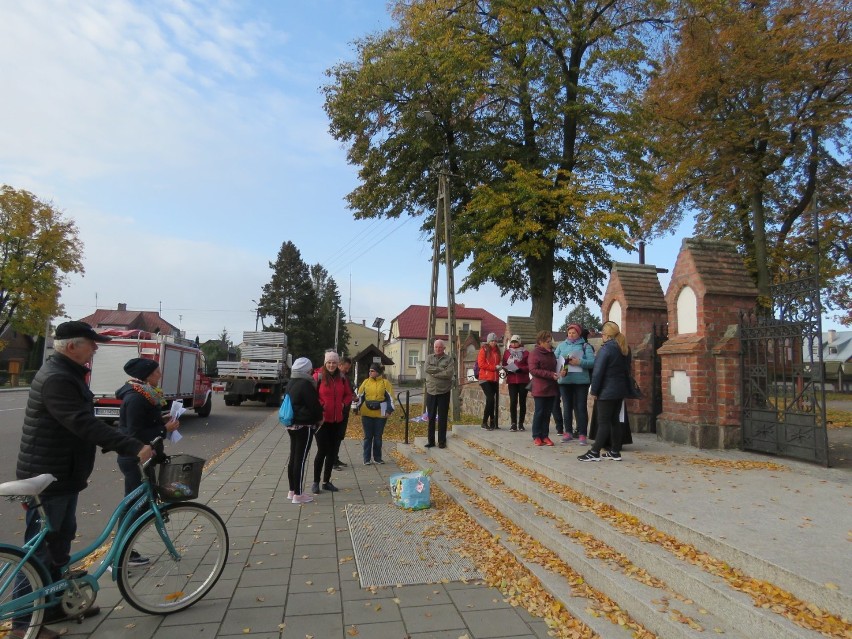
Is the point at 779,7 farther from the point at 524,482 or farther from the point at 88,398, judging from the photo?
the point at 88,398

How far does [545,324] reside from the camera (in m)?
18.8

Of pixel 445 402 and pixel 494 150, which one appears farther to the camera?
pixel 494 150

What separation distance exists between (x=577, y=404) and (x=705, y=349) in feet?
6.01

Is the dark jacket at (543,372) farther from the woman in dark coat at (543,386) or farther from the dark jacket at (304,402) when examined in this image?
the dark jacket at (304,402)

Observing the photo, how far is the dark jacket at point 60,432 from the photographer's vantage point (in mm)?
3369

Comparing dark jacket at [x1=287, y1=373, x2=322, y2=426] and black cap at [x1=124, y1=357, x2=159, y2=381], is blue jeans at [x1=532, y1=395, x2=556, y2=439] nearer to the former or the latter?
dark jacket at [x1=287, y1=373, x2=322, y2=426]

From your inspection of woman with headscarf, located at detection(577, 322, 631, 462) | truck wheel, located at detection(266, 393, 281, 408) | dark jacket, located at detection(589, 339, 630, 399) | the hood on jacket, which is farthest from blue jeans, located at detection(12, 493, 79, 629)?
truck wheel, located at detection(266, 393, 281, 408)

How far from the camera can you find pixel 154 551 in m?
3.81

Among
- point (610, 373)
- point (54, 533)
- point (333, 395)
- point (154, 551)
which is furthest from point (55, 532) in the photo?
point (610, 373)

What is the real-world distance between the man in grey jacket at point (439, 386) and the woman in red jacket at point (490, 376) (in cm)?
61

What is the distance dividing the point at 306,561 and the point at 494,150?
1573cm

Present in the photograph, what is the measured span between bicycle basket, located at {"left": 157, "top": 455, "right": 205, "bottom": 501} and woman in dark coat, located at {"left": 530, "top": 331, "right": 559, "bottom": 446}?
5163 mm

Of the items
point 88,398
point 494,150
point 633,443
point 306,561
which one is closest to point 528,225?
point 494,150

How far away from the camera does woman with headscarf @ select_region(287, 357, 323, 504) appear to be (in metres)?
6.55
